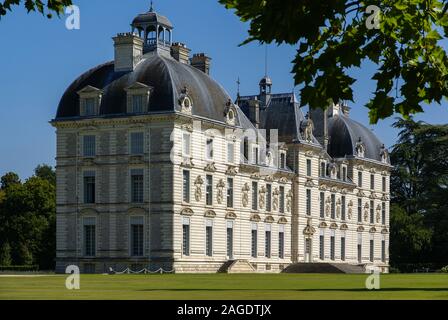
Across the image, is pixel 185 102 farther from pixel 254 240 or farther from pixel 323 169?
pixel 323 169

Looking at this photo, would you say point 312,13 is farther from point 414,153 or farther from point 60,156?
point 414,153

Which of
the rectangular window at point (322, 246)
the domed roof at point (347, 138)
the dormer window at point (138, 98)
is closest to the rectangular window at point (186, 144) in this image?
the dormer window at point (138, 98)

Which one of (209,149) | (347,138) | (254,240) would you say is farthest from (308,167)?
(209,149)

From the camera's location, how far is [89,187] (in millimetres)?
64125

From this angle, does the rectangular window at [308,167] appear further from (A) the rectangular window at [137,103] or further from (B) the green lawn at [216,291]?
(B) the green lawn at [216,291]

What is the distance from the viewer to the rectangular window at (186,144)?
6216cm

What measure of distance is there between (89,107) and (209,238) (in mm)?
10936

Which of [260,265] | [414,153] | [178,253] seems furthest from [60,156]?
[414,153]

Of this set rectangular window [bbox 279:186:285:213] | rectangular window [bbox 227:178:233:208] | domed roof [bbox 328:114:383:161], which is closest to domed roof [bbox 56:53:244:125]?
rectangular window [bbox 227:178:233:208]

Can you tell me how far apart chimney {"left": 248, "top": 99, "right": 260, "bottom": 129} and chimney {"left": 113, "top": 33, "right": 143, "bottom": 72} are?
15873mm

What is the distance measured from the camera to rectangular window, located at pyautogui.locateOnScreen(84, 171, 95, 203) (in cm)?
6384

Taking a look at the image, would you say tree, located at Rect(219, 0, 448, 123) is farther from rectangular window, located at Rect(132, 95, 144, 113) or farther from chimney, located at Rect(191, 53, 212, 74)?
chimney, located at Rect(191, 53, 212, 74)

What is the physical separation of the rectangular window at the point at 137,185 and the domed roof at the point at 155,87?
11.9 ft

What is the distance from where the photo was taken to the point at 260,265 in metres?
70.8
